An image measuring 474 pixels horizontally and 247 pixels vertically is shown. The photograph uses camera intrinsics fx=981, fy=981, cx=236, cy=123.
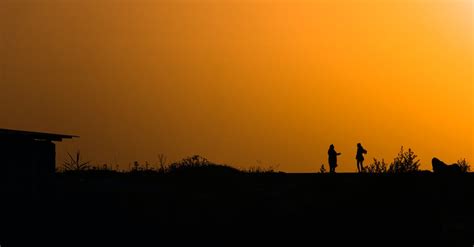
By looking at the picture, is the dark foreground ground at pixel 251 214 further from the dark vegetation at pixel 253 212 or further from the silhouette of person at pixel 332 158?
the silhouette of person at pixel 332 158

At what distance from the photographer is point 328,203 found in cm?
3100

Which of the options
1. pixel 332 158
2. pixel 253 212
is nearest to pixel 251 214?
pixel 253 212

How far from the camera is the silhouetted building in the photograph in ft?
98.4

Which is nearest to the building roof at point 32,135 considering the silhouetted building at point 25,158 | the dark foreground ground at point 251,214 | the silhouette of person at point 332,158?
the silhouetted building at point 25,158

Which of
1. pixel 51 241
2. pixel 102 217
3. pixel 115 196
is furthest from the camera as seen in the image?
pixel 115 196

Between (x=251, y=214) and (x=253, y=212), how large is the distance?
→ 0.22 metres

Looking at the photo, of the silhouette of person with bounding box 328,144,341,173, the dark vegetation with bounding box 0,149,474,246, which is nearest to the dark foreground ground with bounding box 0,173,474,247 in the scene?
the dark vegetation with bounding box 0,149,474,246

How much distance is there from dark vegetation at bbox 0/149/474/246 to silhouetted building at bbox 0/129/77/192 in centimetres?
47

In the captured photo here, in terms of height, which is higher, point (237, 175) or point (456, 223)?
point (237, 175)

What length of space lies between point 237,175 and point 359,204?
23.0ft

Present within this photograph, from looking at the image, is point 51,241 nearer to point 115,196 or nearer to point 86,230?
point 86,230

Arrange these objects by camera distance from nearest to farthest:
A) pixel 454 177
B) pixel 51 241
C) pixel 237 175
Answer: pixel 51 241
pixel 454 177
pixel 237 175

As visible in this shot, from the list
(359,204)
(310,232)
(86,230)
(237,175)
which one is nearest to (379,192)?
(359,204)

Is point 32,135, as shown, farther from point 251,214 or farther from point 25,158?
point 251,214
